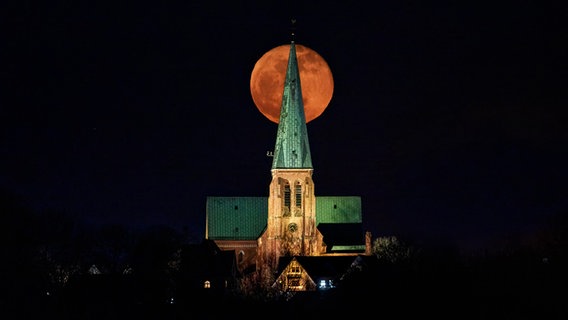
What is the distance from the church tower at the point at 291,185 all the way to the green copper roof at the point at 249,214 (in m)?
7.56

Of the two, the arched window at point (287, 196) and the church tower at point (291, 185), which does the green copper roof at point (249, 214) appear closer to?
the church tower at point (291, 185)

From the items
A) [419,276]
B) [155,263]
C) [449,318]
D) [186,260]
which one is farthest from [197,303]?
[186,260]

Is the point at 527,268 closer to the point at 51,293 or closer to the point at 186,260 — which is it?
the point at 51,293

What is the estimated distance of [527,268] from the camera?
185 feet

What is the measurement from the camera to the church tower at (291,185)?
400 ft

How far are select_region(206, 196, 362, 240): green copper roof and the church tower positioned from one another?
24.8ft

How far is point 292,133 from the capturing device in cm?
12294

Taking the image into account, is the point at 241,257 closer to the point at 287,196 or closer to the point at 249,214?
the point at 249,214

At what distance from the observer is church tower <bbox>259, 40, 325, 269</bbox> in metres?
122

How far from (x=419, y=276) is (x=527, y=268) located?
5903mm

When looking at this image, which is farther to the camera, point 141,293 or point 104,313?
point 141,293

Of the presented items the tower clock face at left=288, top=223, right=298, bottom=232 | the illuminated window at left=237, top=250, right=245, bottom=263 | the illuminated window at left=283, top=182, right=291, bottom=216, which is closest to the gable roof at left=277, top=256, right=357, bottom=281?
the tower clock face at left=288, top=223, right=298, bottom=232

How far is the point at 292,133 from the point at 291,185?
5.43 meters

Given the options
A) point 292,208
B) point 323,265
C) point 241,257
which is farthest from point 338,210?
point 323,265
